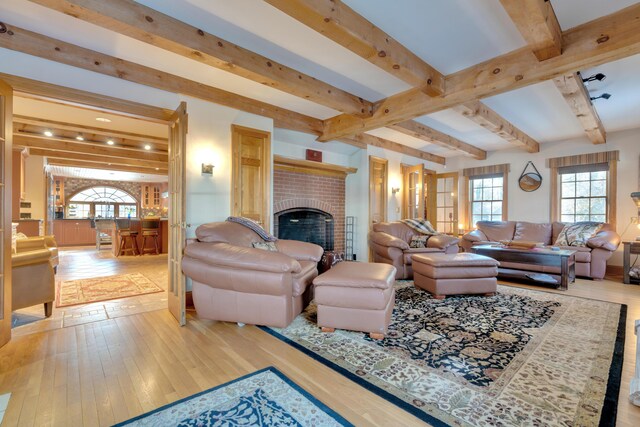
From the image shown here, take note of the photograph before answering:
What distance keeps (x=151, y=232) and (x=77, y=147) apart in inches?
95.2

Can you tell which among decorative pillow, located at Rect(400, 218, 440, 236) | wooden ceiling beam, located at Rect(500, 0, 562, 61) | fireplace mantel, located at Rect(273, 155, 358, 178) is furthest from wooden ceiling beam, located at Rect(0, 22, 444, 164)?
decorative pillow, located at Rect(400, 218, 440, 236)

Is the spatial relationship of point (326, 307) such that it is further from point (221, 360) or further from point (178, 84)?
point (178, 84)

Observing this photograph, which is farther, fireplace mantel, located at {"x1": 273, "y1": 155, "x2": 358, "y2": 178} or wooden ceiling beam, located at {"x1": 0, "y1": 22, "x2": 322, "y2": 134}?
fireplace mantel, located at {"x1": 273, "y1": 155, "x2": 358, "y2": 178}

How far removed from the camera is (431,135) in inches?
189

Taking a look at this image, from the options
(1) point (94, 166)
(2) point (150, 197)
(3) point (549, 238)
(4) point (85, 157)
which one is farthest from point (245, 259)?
(2) point (150, 197)

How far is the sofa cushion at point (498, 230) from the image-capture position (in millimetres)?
5691

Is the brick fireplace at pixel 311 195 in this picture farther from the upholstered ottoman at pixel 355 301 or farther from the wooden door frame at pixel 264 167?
the upholstered ottoman at pixel 355 301

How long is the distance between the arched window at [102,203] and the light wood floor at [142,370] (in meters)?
10.3

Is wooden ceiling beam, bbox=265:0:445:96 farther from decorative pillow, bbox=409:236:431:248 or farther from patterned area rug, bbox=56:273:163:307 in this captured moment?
patterned area rug, bbox=56:273:163:307

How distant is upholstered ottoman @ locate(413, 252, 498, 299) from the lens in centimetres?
334

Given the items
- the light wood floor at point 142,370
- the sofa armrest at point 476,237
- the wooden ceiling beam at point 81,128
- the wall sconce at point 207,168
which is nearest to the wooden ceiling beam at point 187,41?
the wall sconce at point 207,168

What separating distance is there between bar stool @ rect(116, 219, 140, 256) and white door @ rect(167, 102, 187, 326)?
4940 mm

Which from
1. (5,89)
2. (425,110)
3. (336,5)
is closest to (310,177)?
(425,110)

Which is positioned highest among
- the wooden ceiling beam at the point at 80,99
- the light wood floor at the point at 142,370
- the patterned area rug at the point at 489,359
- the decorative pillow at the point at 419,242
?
the wooden ceiling beam at the point at 80,99
